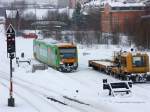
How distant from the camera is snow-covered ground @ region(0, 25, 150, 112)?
1113 inches

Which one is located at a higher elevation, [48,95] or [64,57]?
[64,57]

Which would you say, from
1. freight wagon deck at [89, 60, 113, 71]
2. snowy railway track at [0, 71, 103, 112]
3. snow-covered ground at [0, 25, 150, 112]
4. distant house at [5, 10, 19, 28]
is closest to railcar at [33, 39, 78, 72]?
snow-covered ground at [0, 25, 150, 112]

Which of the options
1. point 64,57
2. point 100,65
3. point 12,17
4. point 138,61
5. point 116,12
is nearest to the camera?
point 138,61

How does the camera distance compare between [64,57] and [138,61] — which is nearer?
[138,61]

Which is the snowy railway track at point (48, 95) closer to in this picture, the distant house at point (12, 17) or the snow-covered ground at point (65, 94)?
the snow-covered ground at point (65, 94)

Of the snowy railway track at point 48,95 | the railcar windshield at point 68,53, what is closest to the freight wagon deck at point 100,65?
the railcar windshield at point 68,53

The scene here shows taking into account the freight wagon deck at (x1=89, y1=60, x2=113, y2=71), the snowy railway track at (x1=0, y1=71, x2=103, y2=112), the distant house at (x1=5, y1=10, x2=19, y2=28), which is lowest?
the snowy railway track at (x1=0, y1=71, x2=103, y2=112)

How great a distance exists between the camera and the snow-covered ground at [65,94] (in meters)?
28.3

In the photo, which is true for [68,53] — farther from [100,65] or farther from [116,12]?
[116,12]

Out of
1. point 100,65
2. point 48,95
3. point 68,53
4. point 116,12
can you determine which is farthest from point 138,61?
point 116,12

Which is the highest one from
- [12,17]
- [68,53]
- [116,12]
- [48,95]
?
[116,12]

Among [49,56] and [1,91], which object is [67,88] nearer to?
[1,91]

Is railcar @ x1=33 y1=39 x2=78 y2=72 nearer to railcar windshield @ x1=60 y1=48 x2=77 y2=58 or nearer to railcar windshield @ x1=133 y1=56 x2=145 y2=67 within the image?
railcar windshield @ x1=60 y1=48 x2=77 y2=58

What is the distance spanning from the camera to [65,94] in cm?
3303
